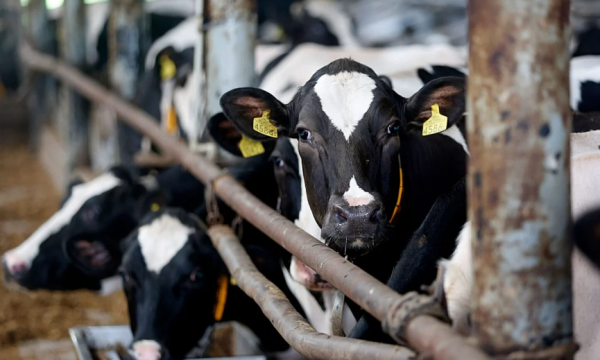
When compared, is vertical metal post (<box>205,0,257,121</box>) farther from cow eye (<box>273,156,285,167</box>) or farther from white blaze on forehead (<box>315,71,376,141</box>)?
white blaze on forehead (<box>315,71,376,141</box>)

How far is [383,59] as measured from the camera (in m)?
4.57

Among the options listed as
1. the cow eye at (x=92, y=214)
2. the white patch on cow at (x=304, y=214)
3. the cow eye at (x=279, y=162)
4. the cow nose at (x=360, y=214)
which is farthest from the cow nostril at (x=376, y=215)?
the cow eye at (x=92, y=214)

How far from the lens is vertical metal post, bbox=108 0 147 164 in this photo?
5.74m

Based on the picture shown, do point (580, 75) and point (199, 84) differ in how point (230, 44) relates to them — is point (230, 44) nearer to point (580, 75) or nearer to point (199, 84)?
point (199, 84)

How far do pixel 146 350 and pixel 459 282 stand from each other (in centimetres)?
166

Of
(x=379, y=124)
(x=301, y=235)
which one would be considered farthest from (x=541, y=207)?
(x=379, y=124)

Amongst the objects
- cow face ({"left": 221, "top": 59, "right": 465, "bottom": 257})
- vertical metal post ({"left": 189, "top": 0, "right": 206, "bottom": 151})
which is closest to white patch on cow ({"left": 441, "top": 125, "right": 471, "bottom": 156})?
cow face ({"left": 221, "top": 59, "right": 465, "bottom": 257})

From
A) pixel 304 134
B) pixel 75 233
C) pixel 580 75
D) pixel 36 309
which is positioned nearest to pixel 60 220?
pixel 75 233

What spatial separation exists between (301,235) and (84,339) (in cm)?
152

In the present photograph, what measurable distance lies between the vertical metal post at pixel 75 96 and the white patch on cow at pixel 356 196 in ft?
17.1

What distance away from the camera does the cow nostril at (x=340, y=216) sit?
7.63 ft

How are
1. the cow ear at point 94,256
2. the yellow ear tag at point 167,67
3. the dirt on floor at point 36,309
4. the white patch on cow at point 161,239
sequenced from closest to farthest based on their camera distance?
the white patch on cow at point 161,239 < the cow ear at point 94,256 < the dirt on floor at point 36,309 < the yellow ear tag at point 167,67

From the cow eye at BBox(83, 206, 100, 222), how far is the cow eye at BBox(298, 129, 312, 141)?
6.04ft

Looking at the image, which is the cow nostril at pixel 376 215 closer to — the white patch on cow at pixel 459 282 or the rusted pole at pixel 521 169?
the white patch on cow at pixel 459 282
